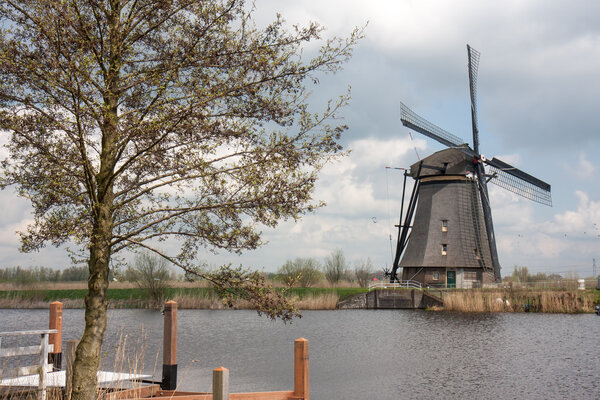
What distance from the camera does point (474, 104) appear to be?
41.8 metres

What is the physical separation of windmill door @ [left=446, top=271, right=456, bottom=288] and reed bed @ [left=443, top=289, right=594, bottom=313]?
14.7ft

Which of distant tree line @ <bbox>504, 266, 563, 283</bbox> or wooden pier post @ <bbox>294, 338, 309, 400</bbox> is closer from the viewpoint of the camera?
wooden pier post @ <bbox>294, 338, 309, 400</bbox>

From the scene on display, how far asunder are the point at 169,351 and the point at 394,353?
10489 mm

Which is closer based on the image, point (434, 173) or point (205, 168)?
point (205, 168)

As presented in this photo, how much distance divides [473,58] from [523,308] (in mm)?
20600

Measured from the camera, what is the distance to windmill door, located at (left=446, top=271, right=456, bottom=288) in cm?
3903

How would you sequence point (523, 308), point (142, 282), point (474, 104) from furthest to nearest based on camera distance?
point (474, 104) → point (142, 282) → point (523, 308)

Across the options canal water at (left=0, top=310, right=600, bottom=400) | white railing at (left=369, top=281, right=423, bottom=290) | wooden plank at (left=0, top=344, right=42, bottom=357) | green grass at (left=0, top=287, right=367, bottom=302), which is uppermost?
wooden plank at (left=0, top=344, right=42, bottom=357)

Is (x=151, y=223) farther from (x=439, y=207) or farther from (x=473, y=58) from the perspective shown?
(x=473, y=58)

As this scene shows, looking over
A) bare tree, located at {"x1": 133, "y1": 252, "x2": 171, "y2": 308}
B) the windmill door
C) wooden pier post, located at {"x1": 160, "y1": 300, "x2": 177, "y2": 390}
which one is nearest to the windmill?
the windmill door

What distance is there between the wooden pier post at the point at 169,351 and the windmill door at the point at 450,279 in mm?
32382

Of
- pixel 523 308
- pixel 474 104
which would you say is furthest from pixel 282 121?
pixel 474 104

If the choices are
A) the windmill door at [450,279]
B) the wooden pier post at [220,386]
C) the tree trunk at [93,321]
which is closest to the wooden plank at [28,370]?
the tree trunk at [93,321]

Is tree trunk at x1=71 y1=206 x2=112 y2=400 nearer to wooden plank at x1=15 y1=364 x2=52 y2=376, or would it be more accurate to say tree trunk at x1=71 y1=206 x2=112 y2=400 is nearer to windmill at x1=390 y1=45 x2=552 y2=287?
wooden plank at x1=15 y1=364 x2=52 y2=376
